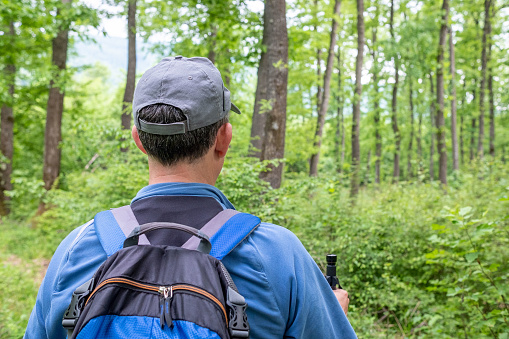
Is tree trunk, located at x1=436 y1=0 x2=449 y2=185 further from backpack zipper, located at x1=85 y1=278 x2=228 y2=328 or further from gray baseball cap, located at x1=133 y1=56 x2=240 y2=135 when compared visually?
backpack zipper, located at x1=85 y1=278 x2=228 y2=328

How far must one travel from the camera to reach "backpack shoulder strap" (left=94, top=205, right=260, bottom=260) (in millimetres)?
1091

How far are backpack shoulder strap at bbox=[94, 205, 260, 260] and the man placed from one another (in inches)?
0.9

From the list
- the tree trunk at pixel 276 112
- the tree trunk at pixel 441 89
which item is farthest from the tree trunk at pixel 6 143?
the tree trunk at pixel 441 89

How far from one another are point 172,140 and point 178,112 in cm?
9

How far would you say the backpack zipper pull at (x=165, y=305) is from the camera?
952 millimetres

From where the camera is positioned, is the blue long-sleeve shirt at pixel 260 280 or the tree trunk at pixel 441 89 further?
the tree trunk at pixel 441 89

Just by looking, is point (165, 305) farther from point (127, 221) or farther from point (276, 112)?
point (276, 112)

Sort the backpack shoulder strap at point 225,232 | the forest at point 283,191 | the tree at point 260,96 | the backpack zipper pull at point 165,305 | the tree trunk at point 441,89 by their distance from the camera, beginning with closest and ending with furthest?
the backpack zipper pull at point 165,305
the backpack shoulder strap at point 225,232
the forest at point 283,191
the tree at point 260,96
the tree trunk at point 441,89

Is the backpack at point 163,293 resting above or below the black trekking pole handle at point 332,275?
above

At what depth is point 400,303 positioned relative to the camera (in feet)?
18.7

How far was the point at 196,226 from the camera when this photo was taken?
3.72 feet

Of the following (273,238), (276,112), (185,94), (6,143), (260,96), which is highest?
(260,96)

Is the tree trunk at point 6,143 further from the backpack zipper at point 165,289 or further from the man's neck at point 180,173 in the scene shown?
the backpack zipper at point 165,289

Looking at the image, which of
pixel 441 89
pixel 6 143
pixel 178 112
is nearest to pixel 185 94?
pixel 178 112
